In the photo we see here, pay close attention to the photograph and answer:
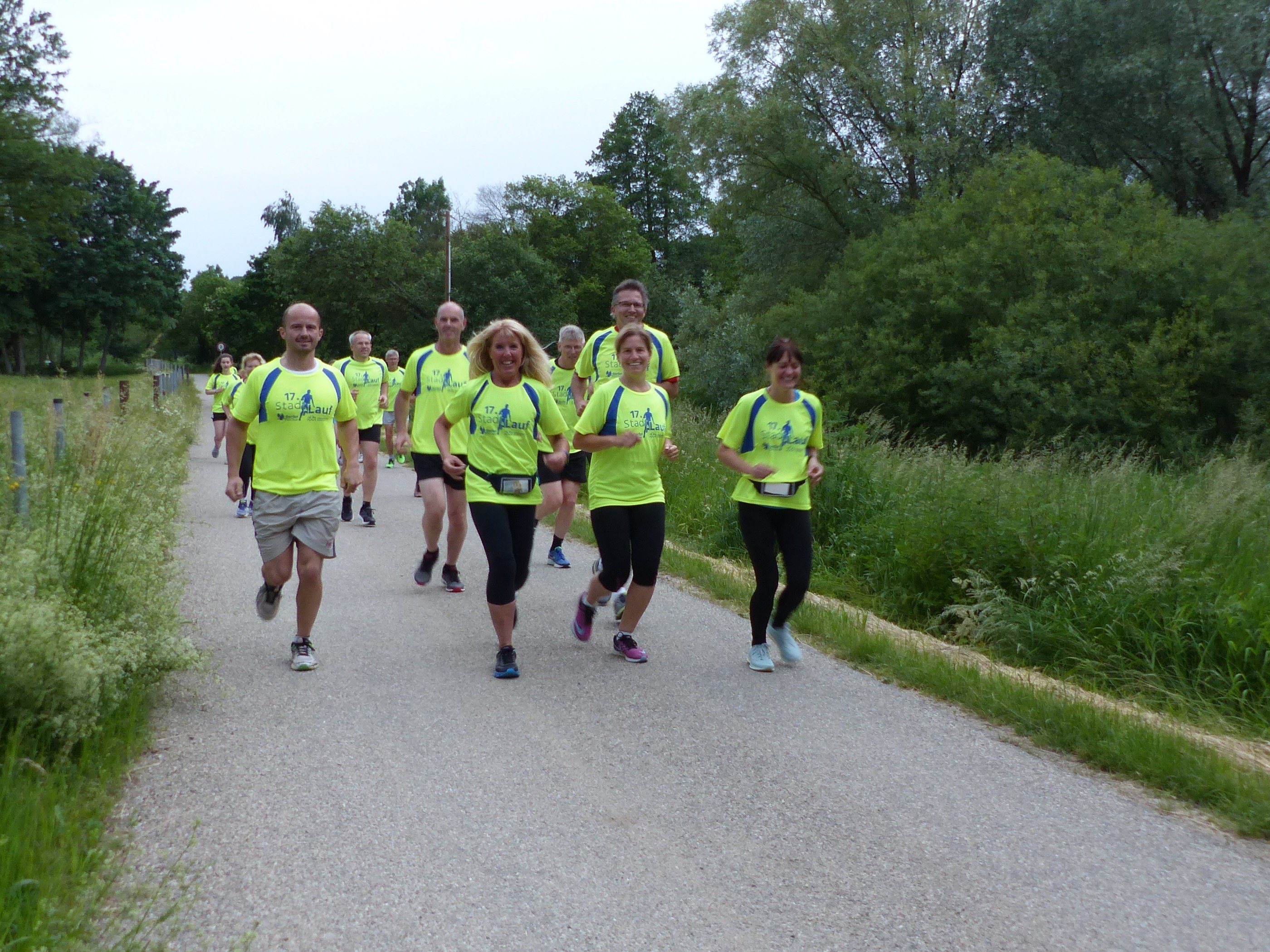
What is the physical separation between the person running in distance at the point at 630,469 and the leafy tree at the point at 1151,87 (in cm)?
2448

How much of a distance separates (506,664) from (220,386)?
14.8 m

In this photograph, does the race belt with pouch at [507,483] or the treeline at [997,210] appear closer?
the race belt with pouch at [507,483]

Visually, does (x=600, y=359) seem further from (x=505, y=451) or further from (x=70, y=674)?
(x=70, y=674)

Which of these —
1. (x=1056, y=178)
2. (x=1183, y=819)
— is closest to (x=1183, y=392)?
(x=1056, y=178)

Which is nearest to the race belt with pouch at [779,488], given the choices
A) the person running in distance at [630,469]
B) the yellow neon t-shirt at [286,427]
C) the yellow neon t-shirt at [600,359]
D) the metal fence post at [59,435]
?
the person running in distance at [630,469]

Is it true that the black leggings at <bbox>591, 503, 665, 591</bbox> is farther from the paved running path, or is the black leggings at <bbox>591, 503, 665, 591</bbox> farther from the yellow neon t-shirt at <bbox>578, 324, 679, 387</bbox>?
the yellow neon t-shirt at <bbox>578, 324, 679, 387</bbox>

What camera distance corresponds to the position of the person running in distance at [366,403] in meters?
12.4

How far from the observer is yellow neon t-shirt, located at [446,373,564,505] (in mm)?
6277

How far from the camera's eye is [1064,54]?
28.2 metres

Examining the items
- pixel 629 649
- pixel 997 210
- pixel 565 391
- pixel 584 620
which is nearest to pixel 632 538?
pixel 629 649

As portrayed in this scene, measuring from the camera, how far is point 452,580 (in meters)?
8.70

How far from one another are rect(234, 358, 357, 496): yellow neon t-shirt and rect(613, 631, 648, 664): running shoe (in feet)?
6.28

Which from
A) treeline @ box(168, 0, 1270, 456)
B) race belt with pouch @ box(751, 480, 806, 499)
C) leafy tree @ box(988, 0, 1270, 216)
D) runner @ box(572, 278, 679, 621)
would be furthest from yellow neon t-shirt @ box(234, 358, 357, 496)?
leafy tree @ box(988, 0, 1270, 216)

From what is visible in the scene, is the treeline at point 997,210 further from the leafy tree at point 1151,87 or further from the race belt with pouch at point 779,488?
the race belt with pouch at point 779,488
